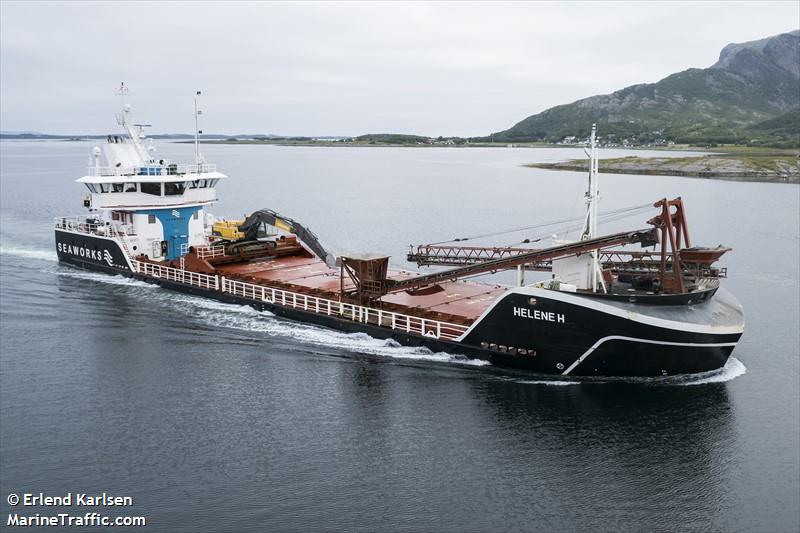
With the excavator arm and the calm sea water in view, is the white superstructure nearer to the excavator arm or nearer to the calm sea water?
the excavator arm

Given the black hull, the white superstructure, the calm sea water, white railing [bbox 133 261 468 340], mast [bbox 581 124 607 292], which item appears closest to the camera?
the calm sea water

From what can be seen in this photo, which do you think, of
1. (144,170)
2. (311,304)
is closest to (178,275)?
(144,170)

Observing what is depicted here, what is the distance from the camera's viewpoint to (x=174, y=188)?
143ft

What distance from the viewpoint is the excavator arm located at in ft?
127

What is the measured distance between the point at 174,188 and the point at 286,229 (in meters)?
8.84

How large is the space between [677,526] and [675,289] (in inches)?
411

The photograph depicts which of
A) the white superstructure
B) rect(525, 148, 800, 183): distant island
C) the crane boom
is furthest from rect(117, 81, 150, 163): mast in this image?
rect(525, 148, 800, 183): distant island

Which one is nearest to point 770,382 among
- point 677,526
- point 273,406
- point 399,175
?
point 677,526

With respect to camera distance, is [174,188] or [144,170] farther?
[174,188]

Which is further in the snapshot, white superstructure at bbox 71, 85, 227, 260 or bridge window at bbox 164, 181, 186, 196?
bridge window at bbox 164, 181, 186, 196

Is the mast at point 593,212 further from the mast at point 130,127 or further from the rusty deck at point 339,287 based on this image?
the mast at point 130,127

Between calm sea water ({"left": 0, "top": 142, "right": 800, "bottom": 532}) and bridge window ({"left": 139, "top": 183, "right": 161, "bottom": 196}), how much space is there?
823 cm

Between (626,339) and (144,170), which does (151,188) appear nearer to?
(144,170)

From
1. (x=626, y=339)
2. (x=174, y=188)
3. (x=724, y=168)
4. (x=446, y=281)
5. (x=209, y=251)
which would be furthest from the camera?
(x=724, y=168)
